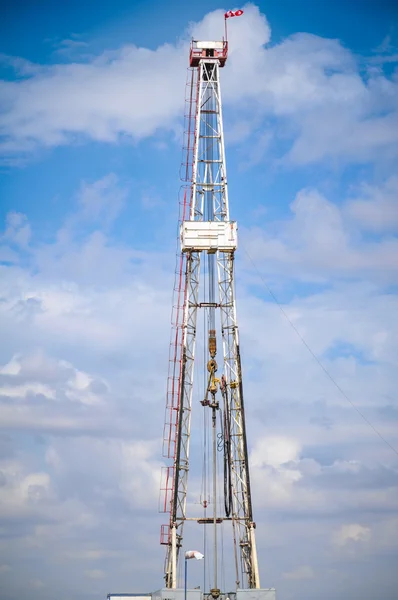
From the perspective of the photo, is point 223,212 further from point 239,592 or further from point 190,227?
point 239,592

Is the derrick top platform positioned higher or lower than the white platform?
higher

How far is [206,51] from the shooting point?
70875mm

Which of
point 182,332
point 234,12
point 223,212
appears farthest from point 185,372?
point 234,12

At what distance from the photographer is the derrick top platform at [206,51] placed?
232 feet

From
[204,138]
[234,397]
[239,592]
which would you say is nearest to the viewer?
[239,592]

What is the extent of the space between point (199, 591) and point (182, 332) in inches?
676

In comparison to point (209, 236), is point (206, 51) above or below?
above

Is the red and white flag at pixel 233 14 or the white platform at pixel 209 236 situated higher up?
the red and white flag at pixel 233 14

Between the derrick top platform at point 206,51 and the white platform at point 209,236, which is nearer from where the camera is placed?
the white platform at point 209,236

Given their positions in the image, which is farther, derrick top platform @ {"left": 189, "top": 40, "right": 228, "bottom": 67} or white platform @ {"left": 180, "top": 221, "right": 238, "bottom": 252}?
derrick top platform @ {"left": 189, "top": 40, "right": 228, "bottom": 67}

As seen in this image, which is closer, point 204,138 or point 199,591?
point 199,591

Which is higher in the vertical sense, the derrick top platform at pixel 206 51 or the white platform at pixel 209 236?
the derrick top platform at pixel 206 51

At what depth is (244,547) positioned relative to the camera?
6469 centimetres

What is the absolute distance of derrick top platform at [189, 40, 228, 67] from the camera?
232 feet
